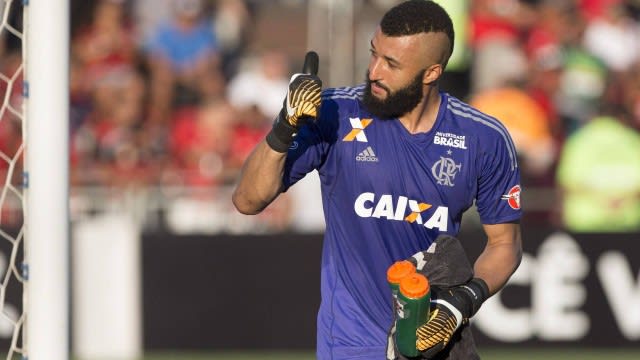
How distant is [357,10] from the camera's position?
453 inches

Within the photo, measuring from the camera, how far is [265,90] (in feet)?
39.8

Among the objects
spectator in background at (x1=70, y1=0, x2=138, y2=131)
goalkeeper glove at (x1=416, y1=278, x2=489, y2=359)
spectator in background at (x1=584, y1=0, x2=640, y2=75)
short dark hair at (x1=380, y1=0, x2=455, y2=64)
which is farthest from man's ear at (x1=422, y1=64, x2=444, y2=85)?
spectator in background at (x1=584, y1=0, x2=640, y2=75)

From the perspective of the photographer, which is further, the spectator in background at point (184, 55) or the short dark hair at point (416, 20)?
the spectator in background at point (184, 55)

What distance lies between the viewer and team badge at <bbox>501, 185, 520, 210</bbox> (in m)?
5.18

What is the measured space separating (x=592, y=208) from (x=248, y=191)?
22.0 feet

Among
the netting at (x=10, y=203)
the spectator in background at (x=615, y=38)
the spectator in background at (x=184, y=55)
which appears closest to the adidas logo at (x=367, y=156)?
the netting at (x=10, y=203)

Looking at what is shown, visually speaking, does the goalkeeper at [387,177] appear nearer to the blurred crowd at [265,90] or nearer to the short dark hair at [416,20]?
the short dark hair at [416,20]

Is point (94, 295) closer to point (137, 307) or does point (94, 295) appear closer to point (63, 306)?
point (137, 307)

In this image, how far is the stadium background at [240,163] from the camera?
10.3 meters

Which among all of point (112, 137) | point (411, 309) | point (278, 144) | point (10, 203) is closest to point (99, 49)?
point (112, 137)

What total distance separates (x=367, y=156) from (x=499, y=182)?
0.56 m

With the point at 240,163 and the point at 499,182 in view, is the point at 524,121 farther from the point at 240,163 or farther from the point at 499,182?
the point at 499,182

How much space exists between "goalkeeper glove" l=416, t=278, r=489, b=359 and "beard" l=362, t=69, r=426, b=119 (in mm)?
687

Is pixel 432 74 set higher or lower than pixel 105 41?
lower
